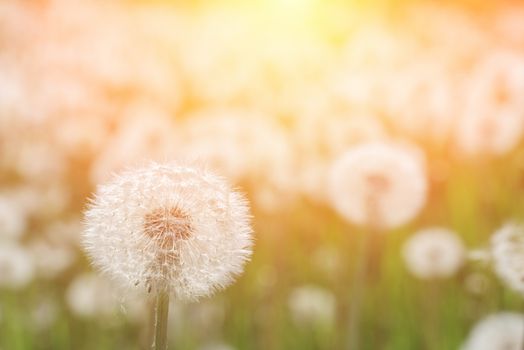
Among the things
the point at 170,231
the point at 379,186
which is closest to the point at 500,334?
the point at 379,186

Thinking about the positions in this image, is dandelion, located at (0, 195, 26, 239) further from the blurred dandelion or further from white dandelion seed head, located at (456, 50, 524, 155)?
white dandelion seed head, located at (456, 50, 524, 155)

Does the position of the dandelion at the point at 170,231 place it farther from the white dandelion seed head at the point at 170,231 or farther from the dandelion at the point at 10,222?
the dandelion at the point at 10,222

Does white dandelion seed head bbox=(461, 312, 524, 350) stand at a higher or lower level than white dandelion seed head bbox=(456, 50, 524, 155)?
lower

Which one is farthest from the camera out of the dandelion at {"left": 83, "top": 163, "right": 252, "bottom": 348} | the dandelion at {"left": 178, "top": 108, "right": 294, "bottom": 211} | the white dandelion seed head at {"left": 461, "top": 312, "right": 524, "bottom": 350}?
the dandelion at {"left": 178, "top": 108, "right": 294, "bottom": 211}

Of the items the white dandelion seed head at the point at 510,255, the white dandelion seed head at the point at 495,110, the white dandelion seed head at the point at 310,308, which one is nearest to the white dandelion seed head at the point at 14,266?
the white dandelion seed head at the point at 310,308

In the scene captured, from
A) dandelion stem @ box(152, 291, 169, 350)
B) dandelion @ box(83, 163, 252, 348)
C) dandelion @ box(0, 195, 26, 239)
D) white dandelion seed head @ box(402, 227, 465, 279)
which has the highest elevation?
dandelion @ box(0, 195, 26, 239)

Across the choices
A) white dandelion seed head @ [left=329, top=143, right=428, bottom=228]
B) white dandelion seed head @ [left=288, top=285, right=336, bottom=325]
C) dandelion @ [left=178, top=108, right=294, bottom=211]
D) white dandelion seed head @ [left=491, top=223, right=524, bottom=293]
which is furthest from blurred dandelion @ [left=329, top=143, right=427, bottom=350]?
white dandelion seed head @ [left=288, top=285, right=336, bottom=325]

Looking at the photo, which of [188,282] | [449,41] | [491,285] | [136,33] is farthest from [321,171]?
[136,33]
